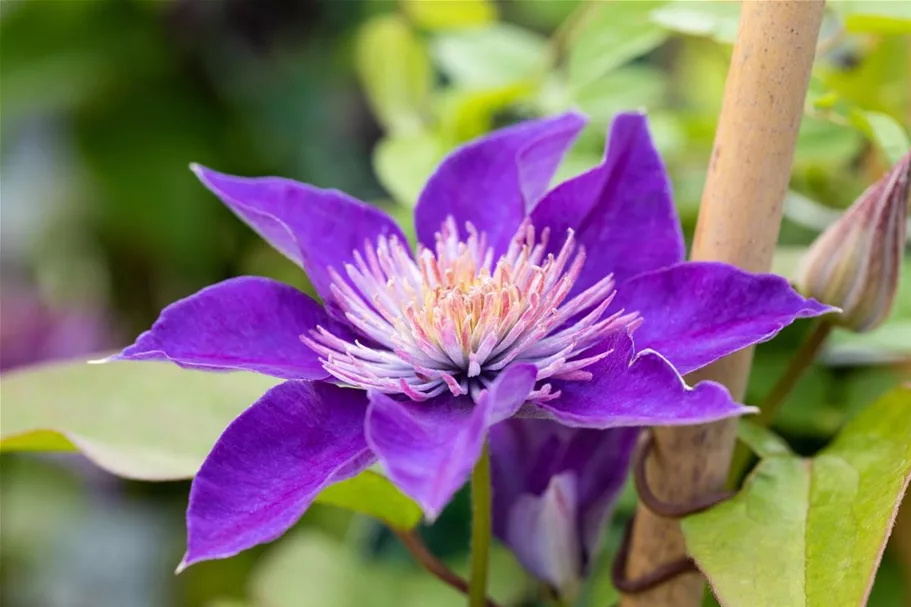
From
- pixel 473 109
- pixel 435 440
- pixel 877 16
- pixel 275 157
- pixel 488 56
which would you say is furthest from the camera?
pixel 275 157

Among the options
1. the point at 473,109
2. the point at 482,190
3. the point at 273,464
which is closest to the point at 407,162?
the point at 473,109

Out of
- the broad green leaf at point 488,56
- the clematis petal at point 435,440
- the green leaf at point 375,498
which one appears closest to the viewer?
the clematis petal at point 435,440

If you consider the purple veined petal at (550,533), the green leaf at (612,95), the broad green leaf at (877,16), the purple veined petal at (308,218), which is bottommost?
the purple veined petal at (550,533)

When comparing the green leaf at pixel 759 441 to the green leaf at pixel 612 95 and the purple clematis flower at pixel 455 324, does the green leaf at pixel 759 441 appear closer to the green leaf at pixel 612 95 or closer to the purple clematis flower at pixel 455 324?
the purple clematis flower at pixel 455 324

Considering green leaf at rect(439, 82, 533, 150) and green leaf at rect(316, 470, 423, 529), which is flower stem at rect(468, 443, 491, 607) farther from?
green leaf at rect(439, 82, 533, 150)

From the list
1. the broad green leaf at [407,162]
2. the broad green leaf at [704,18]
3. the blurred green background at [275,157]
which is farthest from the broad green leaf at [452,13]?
the broad green leaf at [704,18]

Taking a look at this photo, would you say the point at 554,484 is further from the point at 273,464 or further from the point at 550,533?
the point at 273,464

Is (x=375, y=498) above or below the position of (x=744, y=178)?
below
